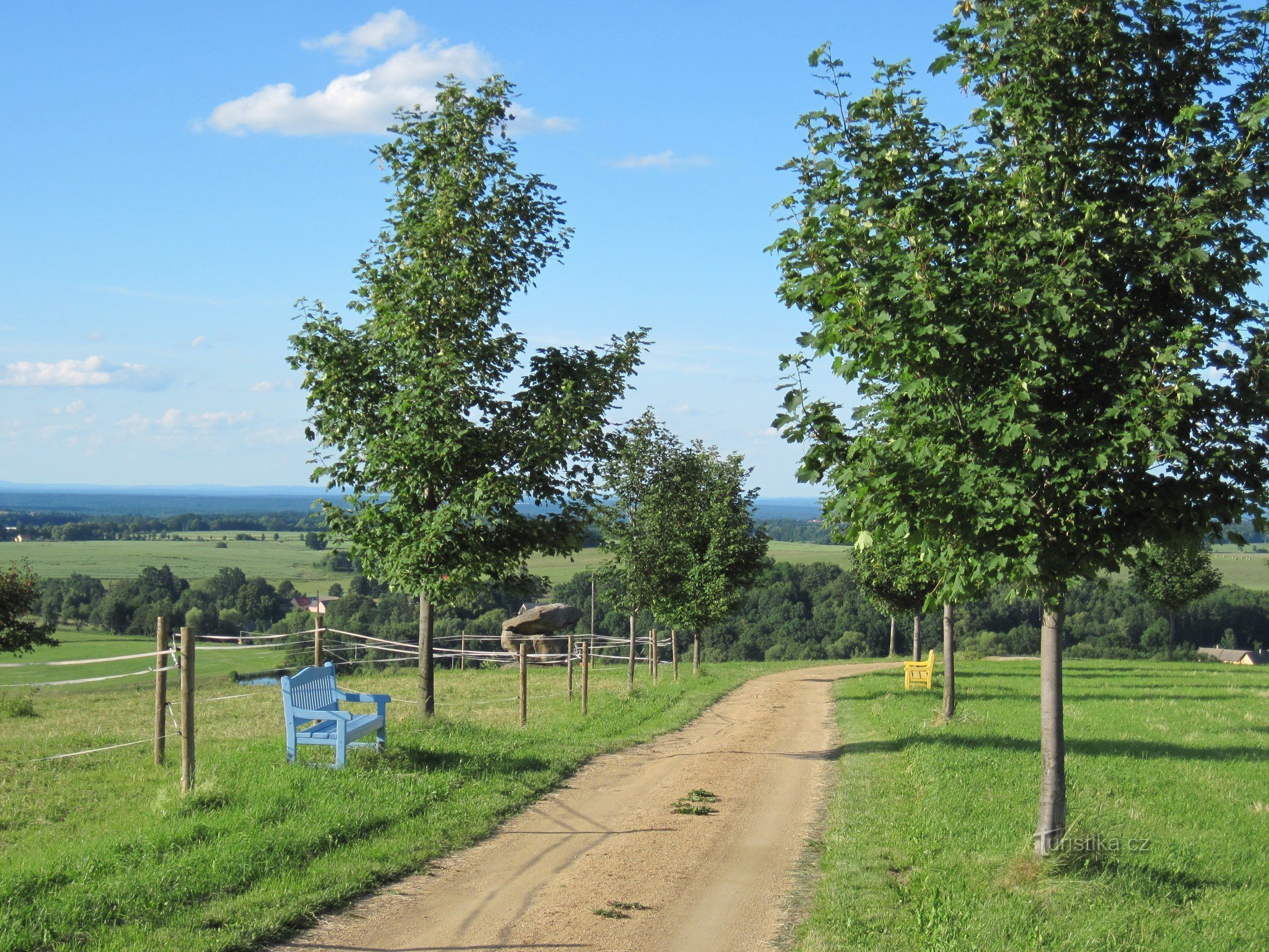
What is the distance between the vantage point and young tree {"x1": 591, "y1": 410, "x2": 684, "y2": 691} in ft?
91.6

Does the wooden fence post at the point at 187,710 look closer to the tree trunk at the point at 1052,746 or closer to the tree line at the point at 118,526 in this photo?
the tree trunk at the point at 1052,746

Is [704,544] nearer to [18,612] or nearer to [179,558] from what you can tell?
[18,612]

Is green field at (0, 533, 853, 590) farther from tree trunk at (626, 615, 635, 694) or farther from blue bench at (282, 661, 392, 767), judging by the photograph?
blue bench at (282, 661, 392, 767)

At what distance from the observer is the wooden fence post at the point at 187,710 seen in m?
9.27

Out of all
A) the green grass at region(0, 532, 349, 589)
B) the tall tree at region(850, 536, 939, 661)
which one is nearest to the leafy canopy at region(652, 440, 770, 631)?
the tall tree at region(850, 536, 939, 661)

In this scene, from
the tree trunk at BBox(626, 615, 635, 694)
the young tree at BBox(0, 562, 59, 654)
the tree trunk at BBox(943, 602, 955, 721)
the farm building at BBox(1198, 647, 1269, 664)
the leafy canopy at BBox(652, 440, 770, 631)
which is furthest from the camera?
the farm building at BBox(1198, 647, 1269, 664)

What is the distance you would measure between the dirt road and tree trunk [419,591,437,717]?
107 inches

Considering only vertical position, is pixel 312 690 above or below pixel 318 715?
above

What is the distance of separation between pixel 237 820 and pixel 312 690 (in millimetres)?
2989

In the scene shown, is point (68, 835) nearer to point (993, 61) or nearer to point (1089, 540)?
point (1089, 540)

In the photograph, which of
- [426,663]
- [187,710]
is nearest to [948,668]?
[426,663]

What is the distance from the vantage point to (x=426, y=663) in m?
13.9

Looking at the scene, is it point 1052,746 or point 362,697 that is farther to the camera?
point 362,697

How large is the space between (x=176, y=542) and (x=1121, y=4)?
518ft
